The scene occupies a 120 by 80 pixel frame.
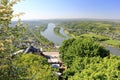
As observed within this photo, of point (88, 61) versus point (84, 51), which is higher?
point (88, 61)

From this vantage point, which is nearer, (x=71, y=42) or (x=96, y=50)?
(x=96, y=50)

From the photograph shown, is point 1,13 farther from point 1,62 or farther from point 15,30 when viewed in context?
point 1,62

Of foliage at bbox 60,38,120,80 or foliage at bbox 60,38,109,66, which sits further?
foliage at bbox 60,38,109,66

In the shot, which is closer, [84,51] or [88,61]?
[88,61]

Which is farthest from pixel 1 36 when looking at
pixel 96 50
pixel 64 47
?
pixel 64 47

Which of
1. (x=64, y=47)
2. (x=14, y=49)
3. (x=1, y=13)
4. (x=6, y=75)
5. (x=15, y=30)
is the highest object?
(x=1, y=13)

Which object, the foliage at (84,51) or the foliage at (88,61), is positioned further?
the foliage at (84,51)

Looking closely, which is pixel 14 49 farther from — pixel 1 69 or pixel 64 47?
pixel 64 47

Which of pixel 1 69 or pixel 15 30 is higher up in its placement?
pixel 15 30

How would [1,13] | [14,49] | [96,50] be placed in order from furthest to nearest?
[96,50], [14,49], [1,13]

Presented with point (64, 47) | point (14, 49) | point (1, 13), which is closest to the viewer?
point (1, 13)
